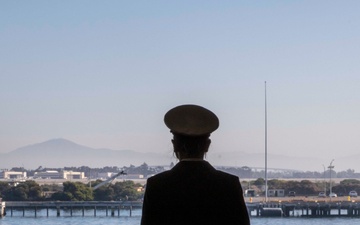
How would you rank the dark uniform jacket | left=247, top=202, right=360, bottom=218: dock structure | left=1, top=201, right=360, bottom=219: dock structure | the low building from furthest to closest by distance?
the low building → left=247, top=202, right=360, bottom=218: dock structure → left=1, top=201, right=360, bottom=219: dock structure → the dark uniform jacket

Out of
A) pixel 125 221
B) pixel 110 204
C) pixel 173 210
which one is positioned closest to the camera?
pixel 173 210

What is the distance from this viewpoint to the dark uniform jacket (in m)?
2.94

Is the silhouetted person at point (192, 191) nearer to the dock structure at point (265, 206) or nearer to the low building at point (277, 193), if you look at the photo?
the dock structure at point (265, 206)

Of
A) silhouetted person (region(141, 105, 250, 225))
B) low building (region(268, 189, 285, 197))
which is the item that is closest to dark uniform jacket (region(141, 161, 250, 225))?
silhouetted person (region(141, 105, 250, 225))

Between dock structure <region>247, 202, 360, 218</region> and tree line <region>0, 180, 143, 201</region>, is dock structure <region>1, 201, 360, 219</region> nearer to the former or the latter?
dock structure <region>247, 202, 360, 218</region>

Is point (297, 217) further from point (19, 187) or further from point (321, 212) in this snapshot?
point (19, 187)

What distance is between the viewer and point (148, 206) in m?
2.97

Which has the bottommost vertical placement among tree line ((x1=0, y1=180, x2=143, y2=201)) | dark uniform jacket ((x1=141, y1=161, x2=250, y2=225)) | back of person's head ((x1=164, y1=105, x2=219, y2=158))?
dark uniform jacket ((x1=141, y1=161, x2=250, y2=225))

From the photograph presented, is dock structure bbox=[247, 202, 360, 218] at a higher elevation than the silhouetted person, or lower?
higher

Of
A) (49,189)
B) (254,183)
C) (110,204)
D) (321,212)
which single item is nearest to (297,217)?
(321,212)

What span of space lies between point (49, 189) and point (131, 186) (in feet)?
41.9

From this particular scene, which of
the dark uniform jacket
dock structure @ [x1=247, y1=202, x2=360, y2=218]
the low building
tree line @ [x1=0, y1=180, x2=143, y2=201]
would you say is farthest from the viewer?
the low building

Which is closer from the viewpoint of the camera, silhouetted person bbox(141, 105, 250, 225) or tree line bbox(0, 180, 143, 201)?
silhouetted person bbox(141, 105, 250, 225)

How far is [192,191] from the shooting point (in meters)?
2.96
